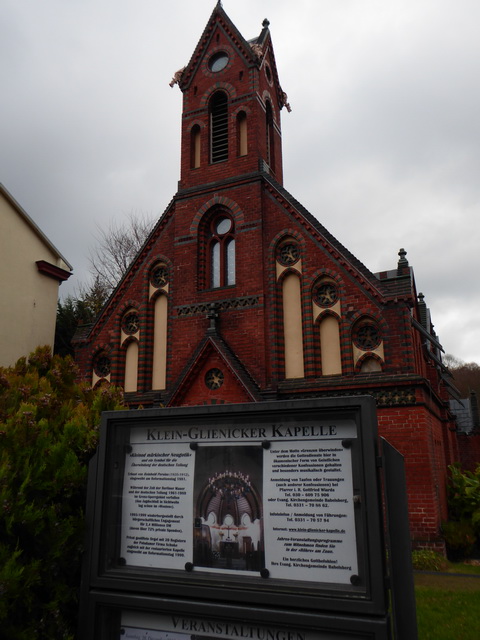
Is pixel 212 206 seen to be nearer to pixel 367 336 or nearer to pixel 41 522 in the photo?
pixel 367 336

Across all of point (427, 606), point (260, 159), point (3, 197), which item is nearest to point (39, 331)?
point (3, 197)

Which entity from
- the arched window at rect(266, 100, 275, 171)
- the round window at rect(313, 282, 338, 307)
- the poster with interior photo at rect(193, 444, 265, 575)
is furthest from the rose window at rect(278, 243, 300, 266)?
the poster with interior photo at rect(193, 444, 265, 575)

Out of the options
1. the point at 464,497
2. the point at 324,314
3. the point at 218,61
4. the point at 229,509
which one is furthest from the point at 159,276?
the point at 229,509

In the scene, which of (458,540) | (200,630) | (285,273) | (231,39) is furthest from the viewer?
(231,39)

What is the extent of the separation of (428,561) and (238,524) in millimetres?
9848

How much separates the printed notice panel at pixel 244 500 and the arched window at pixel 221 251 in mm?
12131

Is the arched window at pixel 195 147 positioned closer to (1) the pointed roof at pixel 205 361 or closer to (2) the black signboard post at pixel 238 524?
(1) the pointed roof at pixel 205 361

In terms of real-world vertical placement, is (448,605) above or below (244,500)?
below

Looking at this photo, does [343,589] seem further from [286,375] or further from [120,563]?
[286,375]

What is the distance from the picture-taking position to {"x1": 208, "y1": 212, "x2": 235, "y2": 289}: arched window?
15.4 m

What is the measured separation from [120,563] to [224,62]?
57.9 ft

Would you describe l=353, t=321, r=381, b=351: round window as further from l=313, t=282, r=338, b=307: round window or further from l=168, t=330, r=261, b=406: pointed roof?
l=168, t=330, r=261, b=406: pointed roof

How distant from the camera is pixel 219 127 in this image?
17031 millimetres

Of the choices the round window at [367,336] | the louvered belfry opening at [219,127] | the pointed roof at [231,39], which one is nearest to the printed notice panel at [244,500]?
the round window at [367,336]
